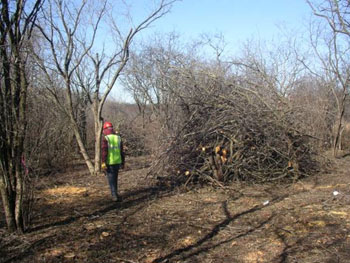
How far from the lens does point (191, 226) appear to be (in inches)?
198

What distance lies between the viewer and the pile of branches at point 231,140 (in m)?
7.80

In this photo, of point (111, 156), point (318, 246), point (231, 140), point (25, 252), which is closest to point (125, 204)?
point (111, 156)

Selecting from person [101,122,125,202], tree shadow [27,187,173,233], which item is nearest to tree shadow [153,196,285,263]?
tree shadow [27,187,173,233]

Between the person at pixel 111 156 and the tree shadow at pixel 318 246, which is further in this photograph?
the person at pixel 111 156

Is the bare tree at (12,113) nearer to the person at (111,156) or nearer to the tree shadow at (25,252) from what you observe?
the tree shadow at (25,252)

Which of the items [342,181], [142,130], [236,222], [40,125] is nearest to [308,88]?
[142,130]

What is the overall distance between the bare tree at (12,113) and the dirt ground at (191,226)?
0.48 metres

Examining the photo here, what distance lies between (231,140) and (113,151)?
2633 mm

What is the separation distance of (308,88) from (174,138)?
31.3 ft

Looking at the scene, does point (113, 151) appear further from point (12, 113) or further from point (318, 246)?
point (318, 246)

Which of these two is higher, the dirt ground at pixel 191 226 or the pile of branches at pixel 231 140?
the pile of branches at pixel 231 140

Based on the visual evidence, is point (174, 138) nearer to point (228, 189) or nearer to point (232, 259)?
point (228, 189)

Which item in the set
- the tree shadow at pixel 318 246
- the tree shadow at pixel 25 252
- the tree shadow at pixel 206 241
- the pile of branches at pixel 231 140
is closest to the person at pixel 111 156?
the pile of branches at pixel 231 140

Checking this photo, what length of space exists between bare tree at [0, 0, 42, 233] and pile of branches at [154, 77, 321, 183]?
3.85 metres
